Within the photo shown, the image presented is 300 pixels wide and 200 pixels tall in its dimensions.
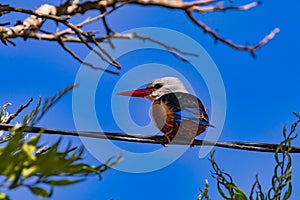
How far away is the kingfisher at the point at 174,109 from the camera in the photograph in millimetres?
2475

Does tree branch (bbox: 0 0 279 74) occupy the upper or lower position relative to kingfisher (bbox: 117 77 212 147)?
lower

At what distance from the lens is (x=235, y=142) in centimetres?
180

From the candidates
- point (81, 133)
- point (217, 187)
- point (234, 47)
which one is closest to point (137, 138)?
point (81, 133)

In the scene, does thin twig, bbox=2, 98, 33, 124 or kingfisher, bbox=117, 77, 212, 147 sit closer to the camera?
thin twig, bbox=2, 98, 33, 124

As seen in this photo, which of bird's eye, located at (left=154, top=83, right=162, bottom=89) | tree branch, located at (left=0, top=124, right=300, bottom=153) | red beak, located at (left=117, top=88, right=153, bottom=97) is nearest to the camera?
tree branch, located at (left=0, top=124, right=300, bottom=153)

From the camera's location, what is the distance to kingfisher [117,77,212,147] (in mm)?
2475

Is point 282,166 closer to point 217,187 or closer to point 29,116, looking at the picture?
point 217,187

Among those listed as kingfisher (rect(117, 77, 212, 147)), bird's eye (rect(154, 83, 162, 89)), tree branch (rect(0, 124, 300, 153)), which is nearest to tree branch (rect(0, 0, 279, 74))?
tree branch (rect(0, 124, 300, 153))

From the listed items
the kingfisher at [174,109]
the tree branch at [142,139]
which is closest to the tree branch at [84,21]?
the tree branch at [142,139]

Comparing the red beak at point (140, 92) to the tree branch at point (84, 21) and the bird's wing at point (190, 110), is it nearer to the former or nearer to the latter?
the bird's wing at point (190, 110)

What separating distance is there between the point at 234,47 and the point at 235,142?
0.68 m

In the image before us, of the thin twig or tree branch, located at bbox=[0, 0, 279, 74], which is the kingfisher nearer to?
the thin twig

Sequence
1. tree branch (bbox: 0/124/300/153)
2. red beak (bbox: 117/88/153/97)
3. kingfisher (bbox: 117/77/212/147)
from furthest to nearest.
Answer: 1. red beak (bbox: 117/88/153/97)
2. kingfisher (bbox: 117/77/212/147)
3. tree branch (bbox: 0/124/300/153)

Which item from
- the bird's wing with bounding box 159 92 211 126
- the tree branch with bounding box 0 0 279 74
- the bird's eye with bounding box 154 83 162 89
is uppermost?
the bird's eye with bounding box 154 83 162 89
